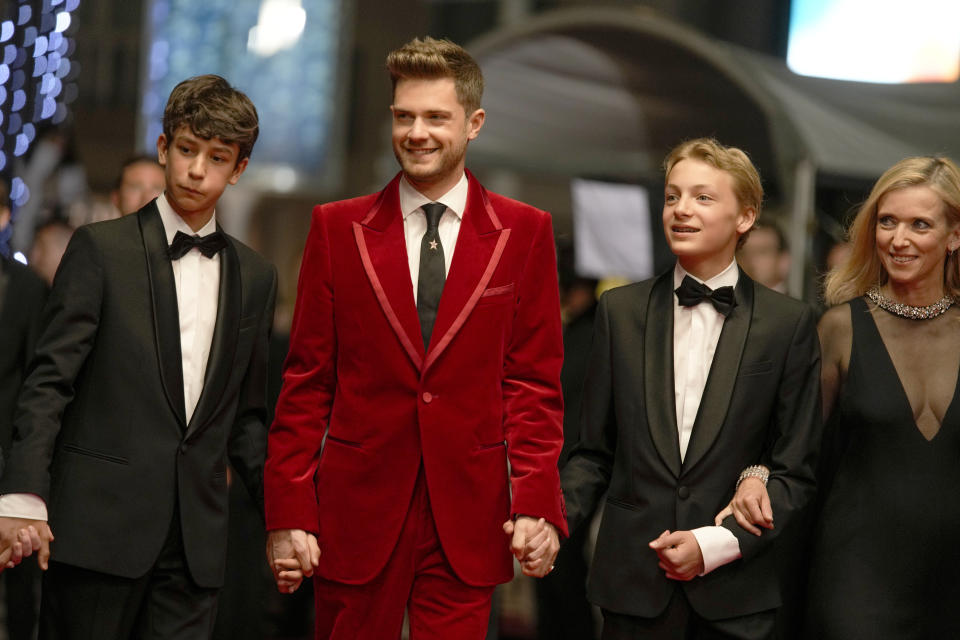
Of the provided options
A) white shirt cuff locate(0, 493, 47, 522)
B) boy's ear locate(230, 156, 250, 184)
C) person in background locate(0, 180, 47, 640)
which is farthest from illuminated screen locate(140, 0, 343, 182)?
white shirt cuff locate(0, 493, 47, 522)

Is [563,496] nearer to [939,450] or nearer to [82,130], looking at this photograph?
[939,450]

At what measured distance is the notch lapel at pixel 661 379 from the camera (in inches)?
133

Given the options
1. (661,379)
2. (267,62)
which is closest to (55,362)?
(661,379)

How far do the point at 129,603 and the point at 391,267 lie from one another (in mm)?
1042

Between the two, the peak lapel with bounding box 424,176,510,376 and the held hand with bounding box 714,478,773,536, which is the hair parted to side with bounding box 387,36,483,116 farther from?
the held hand with bounding box 714,478,773,536

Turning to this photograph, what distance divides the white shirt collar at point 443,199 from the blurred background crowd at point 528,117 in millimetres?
935

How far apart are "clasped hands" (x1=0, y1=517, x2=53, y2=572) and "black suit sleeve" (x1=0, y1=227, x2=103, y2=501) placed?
0.24 ft

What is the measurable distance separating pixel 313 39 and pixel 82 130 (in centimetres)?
247

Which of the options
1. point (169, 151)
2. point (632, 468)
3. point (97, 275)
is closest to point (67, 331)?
point (97, 275)

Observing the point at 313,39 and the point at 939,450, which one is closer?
the point at 939,450

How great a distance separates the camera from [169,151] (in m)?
3.40

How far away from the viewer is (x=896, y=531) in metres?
3.65

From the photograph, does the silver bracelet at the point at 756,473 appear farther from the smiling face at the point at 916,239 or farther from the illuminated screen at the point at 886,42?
the illuminated screen at the point at 886,42

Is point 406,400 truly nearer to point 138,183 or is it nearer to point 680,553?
point 680,553
